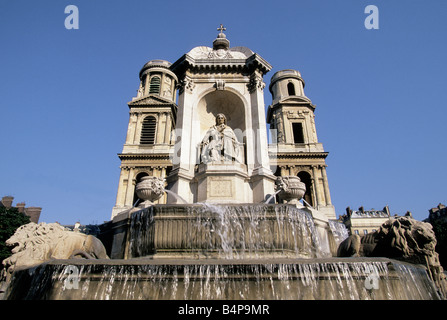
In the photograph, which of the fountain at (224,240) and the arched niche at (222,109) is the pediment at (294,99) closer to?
the fountain at (224,240)

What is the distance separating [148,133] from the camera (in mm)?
42156

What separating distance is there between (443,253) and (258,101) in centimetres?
3322

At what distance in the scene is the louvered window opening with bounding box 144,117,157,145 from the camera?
1645 inches

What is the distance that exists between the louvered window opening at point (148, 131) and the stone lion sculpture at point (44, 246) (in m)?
35.1

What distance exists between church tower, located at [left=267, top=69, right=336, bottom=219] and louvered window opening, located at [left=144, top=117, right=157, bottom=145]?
57.9 ft

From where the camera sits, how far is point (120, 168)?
3812 cm

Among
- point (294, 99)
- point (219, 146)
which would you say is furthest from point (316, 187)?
point (219, 146)

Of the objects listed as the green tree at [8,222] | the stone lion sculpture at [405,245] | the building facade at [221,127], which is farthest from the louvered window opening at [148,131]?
the stone lion sculpture at [405,245]

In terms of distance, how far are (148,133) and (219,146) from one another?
3369 cm

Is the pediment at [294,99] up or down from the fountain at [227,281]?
up

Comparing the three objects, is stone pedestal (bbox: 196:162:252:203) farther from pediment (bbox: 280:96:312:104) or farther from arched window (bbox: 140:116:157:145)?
pediment (bbox: 280:96:312:104)

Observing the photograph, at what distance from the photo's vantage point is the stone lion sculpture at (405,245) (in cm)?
571

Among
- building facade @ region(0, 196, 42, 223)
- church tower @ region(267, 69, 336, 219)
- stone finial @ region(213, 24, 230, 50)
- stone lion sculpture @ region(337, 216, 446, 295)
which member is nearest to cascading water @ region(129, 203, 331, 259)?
stone lion sculpture @ region(337, 216, 446, 295)
